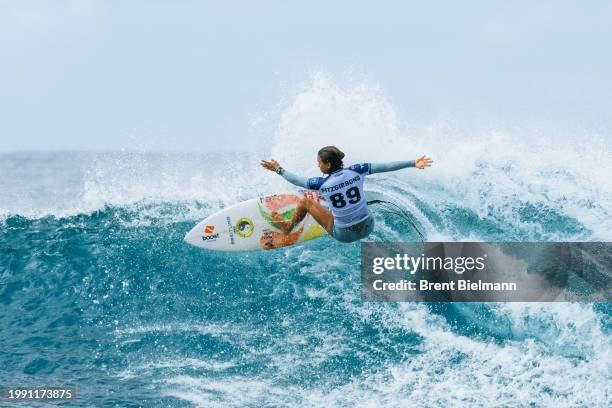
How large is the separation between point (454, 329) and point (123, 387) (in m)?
3.96

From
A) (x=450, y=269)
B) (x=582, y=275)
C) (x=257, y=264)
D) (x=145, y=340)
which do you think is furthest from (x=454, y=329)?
(x=145, y=340)

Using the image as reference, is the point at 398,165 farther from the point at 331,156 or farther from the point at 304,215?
the point at 304,215

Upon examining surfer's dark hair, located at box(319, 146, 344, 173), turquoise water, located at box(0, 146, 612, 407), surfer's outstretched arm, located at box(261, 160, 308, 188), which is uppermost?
surfer's dark hair, located at box(319, 146, 344, 173)

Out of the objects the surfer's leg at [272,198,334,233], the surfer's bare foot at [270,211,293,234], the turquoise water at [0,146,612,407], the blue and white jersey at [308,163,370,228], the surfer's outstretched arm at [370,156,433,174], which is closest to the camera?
the turquoise water at [0,146,612,407]

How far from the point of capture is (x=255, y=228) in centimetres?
883

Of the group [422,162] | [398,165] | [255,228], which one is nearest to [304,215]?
[255,228]

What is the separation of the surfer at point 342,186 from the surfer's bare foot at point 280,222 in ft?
2.89

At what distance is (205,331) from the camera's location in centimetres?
803

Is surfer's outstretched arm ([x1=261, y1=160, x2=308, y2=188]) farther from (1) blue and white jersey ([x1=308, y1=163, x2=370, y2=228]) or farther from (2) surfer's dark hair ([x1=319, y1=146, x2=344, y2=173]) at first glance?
(2) surfer's dark hair ([x1=319, y1=146, x2=344, y2=173])

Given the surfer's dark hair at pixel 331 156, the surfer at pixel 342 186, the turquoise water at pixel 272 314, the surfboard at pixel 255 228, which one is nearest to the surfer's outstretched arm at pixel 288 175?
the surfer at pixel 342 186

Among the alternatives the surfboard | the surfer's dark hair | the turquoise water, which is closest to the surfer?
the surfer's dark hair

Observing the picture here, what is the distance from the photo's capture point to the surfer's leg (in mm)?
7891

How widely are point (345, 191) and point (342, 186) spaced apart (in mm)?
95

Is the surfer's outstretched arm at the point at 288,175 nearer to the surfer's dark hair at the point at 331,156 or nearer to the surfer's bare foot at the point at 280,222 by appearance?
the surfer's dark hair at the point at 331,156
